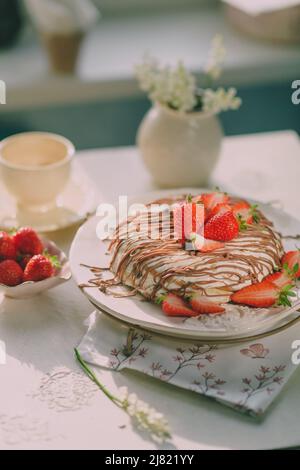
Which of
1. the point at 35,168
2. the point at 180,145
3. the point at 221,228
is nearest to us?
the point at 221,228

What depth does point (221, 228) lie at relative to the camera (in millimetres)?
1338

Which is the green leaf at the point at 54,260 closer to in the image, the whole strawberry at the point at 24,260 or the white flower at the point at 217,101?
the whole strawberry at the point at 24,260

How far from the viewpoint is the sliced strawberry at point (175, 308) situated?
1252 millimetres

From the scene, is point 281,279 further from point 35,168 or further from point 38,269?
point 35,168

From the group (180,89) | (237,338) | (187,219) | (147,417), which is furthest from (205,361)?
(180,89)

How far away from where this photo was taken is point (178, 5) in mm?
3088

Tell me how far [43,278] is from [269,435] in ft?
1.64

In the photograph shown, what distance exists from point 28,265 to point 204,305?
1.12 feet

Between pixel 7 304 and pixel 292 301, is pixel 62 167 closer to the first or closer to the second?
pixel 7 304

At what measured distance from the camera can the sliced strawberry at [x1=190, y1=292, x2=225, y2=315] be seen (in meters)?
1.25

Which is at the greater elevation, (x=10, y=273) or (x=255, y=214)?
(x=255, y=214)

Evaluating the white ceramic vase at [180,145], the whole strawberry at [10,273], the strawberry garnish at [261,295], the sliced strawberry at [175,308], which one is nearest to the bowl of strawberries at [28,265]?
the whole strawberry at [10,273]

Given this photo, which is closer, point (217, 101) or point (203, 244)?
point (203, 244)

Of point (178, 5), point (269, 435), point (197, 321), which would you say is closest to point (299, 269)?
point (197, 321)
